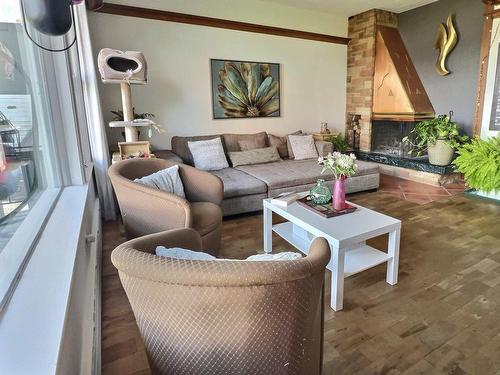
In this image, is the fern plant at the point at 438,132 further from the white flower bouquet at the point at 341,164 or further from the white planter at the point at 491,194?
the white flower bouquet at the point at 341,164

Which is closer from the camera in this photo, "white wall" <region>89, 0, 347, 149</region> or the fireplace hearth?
"white wall" <region>89, 0, 347, 149</region>

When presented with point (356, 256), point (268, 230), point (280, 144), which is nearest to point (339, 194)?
point (356, 256)

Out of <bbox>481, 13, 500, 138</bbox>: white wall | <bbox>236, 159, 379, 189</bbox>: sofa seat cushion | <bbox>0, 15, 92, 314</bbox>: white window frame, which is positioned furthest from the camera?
<bbox>481, 13, 500, 138</bbox>: white wall

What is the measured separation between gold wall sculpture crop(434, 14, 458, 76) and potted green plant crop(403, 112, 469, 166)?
728mm

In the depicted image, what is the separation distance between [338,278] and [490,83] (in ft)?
12.9

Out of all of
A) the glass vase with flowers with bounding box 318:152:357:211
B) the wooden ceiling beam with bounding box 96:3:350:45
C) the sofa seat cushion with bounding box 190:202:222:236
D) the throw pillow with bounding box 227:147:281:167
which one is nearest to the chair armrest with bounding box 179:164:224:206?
the sofa seat cushion with bounding box 190:202:222:236

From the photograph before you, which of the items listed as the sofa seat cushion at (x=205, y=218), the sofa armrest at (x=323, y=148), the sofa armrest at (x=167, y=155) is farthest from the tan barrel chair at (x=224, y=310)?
the sofa armrest at (x=323, y=148)

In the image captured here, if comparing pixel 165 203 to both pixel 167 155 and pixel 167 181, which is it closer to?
pixel 167 181

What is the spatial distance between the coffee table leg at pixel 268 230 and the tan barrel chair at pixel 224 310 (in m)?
1.44

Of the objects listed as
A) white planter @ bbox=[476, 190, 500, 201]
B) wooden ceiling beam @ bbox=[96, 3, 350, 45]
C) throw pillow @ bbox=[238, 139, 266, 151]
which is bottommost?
white planter @ bbox=[476, 190, 500, 201]

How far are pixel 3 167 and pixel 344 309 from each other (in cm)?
179

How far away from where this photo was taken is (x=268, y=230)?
2479 millimetres

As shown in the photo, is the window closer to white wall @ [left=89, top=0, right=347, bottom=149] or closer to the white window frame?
the white window frame

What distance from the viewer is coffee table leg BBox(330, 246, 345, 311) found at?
174cm
